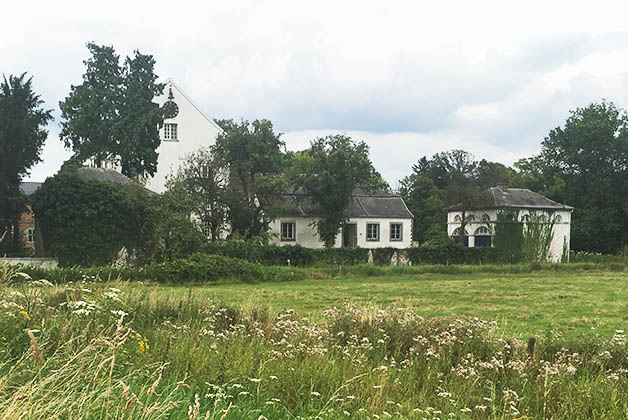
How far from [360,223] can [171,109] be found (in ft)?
57.4

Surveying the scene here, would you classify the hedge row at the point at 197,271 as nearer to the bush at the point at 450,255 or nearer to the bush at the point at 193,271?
the bush at the point at 193,271

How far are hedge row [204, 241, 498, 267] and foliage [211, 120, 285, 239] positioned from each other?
249 inches

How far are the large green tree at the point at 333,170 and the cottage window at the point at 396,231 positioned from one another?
7.49 m

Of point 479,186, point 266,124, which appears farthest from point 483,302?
point 479,186

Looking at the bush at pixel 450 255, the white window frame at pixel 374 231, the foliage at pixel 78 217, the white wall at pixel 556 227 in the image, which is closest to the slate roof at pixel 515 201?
the white wall at pixel 556 227

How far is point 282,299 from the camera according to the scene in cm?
1927

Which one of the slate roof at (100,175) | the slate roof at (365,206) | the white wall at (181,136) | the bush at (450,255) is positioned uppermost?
Answer: the white wall at (181,136)

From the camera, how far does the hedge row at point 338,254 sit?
3073cm

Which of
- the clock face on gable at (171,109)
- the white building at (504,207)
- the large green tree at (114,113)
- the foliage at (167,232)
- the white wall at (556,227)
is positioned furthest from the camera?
the white wall at (556,227)

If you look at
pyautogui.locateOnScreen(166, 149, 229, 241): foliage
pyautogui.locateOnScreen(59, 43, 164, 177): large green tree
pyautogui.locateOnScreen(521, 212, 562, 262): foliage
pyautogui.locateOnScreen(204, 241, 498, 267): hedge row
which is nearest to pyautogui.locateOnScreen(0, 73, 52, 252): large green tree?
pyautogui.locateOnScreen(59, 43, 164, 177): large green tree

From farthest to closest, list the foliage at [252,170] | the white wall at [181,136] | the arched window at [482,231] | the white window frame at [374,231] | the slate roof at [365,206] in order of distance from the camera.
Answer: the arched window at [482,231] < the white window frame at [374,231] < the white wall at [181,136] < the slate roof at [365,206] < the foliage at [252,170]

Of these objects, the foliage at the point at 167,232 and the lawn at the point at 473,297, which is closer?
the lawn at the point at 473,297

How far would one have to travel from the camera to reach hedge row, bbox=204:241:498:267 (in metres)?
30.7

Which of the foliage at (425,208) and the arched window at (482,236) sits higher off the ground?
the foliage at (425,208)
